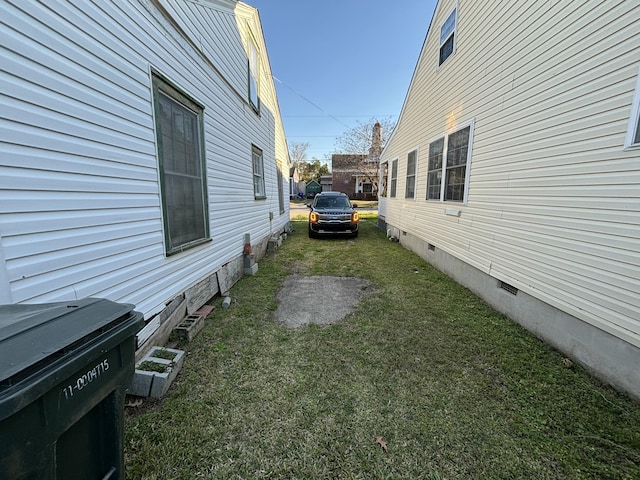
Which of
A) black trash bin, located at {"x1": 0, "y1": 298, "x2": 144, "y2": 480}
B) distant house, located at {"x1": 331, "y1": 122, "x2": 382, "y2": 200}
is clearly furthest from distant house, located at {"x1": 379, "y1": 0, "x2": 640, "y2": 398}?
distant house, located at {"x1": 331, "y1": 122, "x2": 382, "y2": 200}

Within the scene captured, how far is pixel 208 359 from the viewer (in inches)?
115

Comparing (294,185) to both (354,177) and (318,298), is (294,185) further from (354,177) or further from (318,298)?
(318,298)

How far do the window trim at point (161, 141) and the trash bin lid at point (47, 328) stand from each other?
1.90m

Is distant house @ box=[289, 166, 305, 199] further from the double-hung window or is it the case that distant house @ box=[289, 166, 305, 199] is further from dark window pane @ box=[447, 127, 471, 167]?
the double-hung window

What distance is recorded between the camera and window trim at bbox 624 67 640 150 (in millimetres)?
2342

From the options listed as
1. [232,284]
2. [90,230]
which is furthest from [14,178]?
[232,284]

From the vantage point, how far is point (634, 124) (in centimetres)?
237

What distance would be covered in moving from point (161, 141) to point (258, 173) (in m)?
4.63

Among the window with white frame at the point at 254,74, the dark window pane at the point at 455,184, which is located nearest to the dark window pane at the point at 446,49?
the dark window pane at the point at 455,184

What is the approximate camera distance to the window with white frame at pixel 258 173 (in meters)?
7.17

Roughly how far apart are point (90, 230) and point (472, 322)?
14.2ft

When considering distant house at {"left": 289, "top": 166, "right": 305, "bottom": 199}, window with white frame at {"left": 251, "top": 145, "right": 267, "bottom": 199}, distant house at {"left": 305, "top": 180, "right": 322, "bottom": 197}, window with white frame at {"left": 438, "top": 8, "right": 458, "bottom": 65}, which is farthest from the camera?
distant house at {"left": 289, "top": 166, "right": 305, "bottom": 199}

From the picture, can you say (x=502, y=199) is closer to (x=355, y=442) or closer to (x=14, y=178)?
(x=355, y=442)

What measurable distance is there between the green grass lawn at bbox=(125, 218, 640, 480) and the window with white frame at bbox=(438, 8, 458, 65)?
5.68 m
